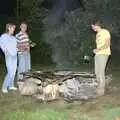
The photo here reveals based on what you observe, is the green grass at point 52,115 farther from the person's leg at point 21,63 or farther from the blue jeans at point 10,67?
the person's leg at point 21,63

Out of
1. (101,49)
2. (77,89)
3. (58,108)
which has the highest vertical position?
(101,49)

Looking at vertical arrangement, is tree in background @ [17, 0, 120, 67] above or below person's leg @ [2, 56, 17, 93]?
above

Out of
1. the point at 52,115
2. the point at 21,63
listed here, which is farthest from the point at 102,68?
the point at 52,115

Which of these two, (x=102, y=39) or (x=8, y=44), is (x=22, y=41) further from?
(x=102, y=39)

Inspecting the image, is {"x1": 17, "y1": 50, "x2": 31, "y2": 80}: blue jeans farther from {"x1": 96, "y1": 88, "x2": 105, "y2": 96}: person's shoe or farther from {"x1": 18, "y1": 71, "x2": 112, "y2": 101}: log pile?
{"x1": 96, "y1": 88, "x2": 105, "y2": 96}: person's shoe

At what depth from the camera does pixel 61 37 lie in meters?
20.0

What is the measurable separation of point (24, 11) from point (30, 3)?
487 mm

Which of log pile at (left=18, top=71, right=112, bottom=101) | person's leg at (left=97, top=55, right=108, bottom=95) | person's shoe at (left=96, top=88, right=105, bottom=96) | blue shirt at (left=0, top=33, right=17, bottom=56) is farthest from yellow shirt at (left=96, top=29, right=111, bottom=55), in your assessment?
blue shirt at (left=0, top=33, right=17, bottom=56)

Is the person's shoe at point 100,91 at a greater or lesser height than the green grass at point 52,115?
greater

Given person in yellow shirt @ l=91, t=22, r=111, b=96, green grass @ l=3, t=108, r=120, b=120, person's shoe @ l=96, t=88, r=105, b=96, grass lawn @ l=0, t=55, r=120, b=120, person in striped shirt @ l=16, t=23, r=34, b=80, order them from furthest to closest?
person in striped shirt @ l=16, t=23, r=34, b=80, person's shoe @ l=96, t=88, r=105, b=96, person in yellow shirt @ l=91, t=22, r=111, b=96, grass lawn @ l=0, t=55, r=120, b=120, green grass @ l=3, t=108, r=120, b=120

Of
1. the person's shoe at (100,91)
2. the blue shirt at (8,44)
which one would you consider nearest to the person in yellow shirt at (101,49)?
the person's shoe at (100,91)

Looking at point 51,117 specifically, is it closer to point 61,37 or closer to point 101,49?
point 101,49

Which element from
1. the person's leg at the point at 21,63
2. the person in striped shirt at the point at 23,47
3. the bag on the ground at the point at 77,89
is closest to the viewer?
the bag on the ground at the point at 77,89

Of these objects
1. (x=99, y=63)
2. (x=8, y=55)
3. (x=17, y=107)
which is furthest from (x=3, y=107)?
(x=99, y=63)
